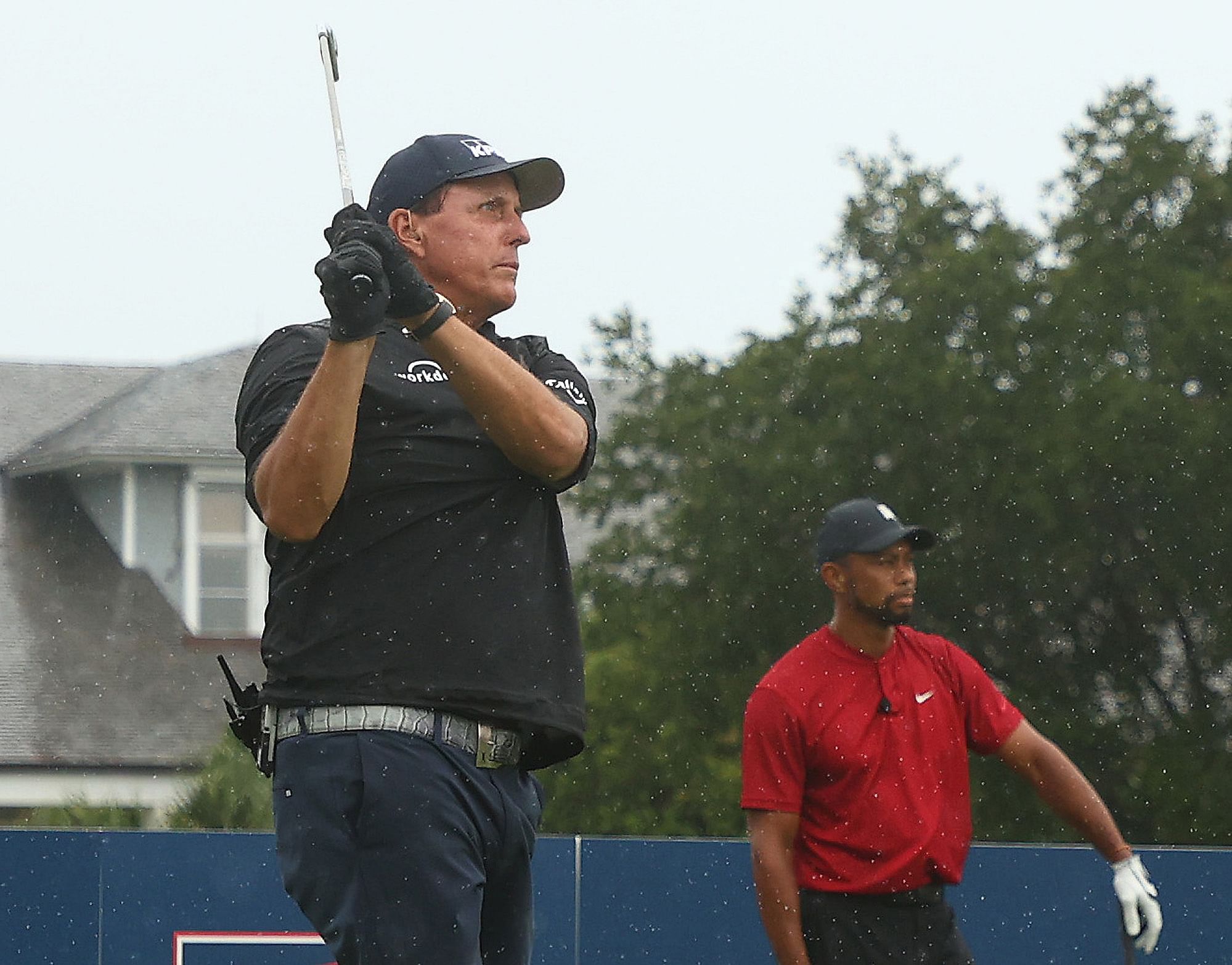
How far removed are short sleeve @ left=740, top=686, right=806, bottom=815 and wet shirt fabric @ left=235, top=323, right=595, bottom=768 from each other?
2004mm

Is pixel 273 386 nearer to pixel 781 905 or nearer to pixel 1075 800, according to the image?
pixel 781 905

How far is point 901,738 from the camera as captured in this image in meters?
5.11

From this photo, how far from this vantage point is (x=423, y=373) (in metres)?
3.07

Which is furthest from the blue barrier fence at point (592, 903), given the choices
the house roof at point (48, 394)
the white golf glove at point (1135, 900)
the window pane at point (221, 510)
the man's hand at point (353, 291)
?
the house roof at point (48, 394)

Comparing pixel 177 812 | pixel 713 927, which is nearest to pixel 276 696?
pixel 713 927

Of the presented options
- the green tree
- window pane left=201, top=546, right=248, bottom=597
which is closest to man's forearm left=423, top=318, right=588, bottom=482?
the green tree

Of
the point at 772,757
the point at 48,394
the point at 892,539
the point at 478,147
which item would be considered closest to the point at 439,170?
the point at 478,147

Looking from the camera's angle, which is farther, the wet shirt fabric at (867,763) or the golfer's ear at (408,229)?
the wet shirt fabric at (867,763)

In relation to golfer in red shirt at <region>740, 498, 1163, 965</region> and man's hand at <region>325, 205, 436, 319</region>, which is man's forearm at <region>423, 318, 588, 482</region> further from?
golfer in red shirt at <region>740, 498, 1163, 965</region>

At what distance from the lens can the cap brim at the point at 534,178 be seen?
10.6 ft

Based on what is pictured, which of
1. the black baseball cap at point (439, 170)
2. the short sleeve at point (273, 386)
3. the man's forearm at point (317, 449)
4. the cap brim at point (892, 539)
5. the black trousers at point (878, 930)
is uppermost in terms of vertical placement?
the black baseball cap at point (439, 170)

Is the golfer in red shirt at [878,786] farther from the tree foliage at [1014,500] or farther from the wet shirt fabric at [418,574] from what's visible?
the tree foliage at [1014,500]

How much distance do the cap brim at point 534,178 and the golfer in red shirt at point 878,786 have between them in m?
2.08

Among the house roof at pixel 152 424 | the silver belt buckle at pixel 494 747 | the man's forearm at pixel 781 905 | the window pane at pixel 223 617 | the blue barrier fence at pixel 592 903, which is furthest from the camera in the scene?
the house roof at pixel 152 424
